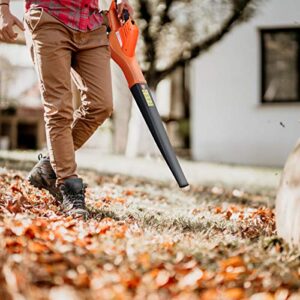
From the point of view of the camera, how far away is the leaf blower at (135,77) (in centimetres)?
391

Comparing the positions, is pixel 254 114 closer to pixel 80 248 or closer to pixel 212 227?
pixel 212 227

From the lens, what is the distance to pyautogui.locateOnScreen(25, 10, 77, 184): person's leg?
360 cm

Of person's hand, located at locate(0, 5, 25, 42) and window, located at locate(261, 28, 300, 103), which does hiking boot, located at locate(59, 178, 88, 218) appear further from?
window, located at locate(261, 28, 300, 103)

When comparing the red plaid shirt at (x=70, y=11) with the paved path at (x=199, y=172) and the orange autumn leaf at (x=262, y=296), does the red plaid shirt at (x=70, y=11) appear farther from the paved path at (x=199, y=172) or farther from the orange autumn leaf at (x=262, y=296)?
the paved path at (x=199, y=172)

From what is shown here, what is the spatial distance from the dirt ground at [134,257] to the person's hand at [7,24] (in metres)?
0.81

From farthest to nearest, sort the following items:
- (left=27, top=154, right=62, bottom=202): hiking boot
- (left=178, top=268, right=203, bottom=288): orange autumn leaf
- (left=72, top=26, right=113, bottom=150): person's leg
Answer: (left=27, top=154, right=62, bottom=202): hiking boot, (left=72, top=26, right=113, bottom=150): person's leg, (left=178, top=268, right=203, bottom=288): orange autumn leaf

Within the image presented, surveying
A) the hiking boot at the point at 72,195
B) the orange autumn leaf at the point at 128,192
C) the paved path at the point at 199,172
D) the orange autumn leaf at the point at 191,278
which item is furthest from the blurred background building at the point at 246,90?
the orange autumn leaf at the point at 191,278

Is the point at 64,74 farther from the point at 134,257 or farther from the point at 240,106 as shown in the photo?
the point at 240,106

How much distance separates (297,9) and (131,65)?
8287 mm

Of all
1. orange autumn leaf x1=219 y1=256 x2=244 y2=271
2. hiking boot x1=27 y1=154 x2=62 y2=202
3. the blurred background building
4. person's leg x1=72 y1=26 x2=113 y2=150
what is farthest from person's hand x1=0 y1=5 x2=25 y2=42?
the blurred background building

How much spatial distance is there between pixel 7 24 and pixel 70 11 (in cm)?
32

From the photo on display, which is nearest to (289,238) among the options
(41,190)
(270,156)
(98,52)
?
(98,52)

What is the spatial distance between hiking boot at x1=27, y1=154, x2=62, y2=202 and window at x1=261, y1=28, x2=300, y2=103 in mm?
8318

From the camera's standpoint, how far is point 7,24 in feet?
12.0
